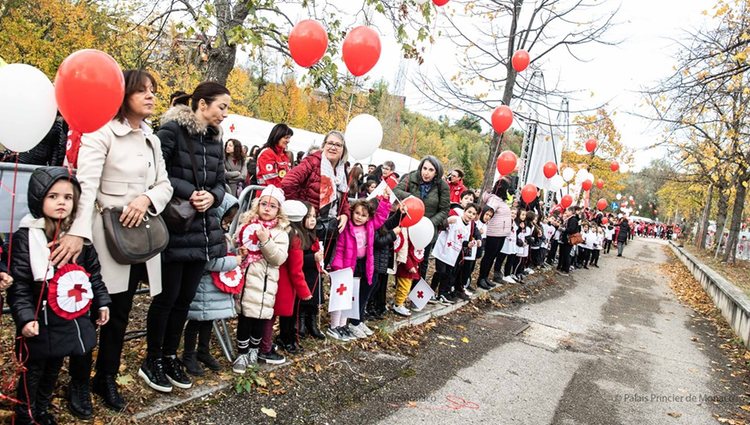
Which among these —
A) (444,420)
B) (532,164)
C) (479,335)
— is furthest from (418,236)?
(532,164)

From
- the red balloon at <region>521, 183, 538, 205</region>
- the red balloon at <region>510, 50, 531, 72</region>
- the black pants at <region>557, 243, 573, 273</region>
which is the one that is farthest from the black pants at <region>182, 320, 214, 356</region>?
the black pants at <region>557, 243, 573, 273</region>

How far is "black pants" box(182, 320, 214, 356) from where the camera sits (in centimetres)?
382

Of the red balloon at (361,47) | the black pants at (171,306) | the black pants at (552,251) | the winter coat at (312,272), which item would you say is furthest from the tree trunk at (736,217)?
the black pants at (171,306)

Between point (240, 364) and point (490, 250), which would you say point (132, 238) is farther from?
point (490, 250)

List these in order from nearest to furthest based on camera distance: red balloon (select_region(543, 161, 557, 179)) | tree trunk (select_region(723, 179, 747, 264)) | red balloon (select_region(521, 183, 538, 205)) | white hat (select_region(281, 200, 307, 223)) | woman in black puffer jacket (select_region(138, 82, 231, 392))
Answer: woman in black puffer jacket (select_region(138, 82, 231, 392)) → white hat (select_region(281, 200, 307, 223)) → red balloon (select_region(521, 183, 538, 205)) → red balloon (select_region(543, 161, 557, 179)) → tree trunk (select_region(723, 179, 747, 264))

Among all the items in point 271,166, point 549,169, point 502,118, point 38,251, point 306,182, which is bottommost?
point 38,251

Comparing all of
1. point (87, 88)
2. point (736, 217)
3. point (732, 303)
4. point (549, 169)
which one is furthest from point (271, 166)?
point (736, 217)

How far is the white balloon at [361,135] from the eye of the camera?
16.9 feet

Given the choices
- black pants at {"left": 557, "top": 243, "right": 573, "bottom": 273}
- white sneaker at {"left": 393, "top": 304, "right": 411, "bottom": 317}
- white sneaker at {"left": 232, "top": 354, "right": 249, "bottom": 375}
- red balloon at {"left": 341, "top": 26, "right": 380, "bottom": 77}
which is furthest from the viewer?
black pants at {"left": 557, "top": 243, "right": 573, "bottom": 273}

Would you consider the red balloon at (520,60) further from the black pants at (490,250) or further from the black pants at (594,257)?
the black pants at (594,257)

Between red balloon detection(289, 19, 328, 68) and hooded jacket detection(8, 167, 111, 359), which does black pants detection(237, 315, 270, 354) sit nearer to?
hooded jacket detection(8, 167, 111, 359)

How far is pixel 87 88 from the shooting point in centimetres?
257

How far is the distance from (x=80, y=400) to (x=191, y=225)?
1.20 meters

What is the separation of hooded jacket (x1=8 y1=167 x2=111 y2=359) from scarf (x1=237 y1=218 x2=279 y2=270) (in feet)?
4.67
